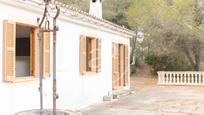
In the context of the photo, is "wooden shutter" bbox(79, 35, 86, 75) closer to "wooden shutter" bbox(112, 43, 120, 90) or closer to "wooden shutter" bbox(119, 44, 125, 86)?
"wooden shutter" bbox(112, 43, 120, 90)

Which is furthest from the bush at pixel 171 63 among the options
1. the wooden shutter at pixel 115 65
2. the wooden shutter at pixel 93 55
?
the wooden shutter at pixel 93 55

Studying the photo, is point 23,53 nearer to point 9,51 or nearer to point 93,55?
point 93,55

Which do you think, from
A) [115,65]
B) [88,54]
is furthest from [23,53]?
[115,65]

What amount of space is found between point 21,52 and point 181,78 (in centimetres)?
1163

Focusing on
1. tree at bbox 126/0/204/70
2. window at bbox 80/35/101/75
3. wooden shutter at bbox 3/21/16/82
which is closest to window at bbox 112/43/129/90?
window at bbox 80/35/101/75

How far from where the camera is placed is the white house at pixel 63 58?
6.50m

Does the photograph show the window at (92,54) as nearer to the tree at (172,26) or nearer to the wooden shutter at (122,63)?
the wooden shutter at (122,63)

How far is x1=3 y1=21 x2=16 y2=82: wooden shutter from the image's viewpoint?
250 inches

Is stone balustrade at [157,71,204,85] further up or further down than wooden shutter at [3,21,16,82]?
further down

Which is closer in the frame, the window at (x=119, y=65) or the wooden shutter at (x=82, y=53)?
the wooden shutter at (x=82, y=53)

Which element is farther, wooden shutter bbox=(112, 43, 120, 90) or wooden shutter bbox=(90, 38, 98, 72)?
wooden shutter bbox=(112, 43, 120, 90)

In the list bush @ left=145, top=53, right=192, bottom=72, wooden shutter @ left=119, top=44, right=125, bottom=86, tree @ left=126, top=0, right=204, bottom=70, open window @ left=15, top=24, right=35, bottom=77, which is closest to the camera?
open window @ left=15, top=24, right=35, bottom=77

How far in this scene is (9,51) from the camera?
6.45m

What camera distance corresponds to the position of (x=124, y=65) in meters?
15.2
